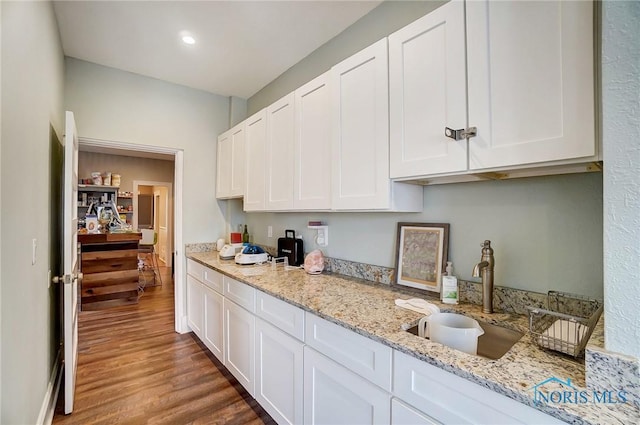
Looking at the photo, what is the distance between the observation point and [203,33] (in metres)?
2.29

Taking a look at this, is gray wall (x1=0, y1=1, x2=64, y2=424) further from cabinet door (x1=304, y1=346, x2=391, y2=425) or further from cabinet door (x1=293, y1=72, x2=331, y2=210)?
cabinet door (x1=293, y1=72, x2=331, y2=210)

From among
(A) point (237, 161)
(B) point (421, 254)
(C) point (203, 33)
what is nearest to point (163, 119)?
(A) point (237, 161)

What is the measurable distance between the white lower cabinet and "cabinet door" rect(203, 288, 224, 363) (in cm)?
168

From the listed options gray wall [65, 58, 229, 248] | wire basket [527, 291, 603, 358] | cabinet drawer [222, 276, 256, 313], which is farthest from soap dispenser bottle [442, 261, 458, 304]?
gray wall [65, 58, 229, 248]

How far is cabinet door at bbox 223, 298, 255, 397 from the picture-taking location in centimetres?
199

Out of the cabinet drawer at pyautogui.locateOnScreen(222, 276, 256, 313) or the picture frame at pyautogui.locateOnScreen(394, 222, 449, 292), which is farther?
the cabinet drawer at pyautogui.locateOnScreen(222, 276, 256, 313)

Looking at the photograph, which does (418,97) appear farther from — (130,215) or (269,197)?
(130,215)

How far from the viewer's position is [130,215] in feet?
21.7

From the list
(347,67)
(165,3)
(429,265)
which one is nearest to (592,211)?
(429,265)

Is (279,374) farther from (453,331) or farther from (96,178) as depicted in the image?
(96,178)

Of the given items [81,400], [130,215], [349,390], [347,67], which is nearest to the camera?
[349,390]

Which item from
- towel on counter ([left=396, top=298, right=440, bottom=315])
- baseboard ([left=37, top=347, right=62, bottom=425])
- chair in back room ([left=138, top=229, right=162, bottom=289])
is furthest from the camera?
chair in back room ([left=138, top=229, right=162, bottom=289])

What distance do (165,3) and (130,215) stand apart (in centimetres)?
581

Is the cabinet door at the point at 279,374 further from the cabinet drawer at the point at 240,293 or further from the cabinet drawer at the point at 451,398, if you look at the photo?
the cabinet drawer at the point at 451,398
